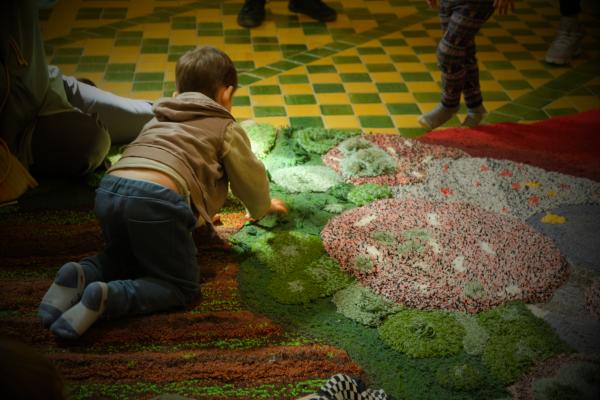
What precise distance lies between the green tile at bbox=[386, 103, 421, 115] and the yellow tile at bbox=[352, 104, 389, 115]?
40 mm

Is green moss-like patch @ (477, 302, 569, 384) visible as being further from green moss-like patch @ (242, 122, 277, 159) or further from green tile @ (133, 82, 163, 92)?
green tile @ (133, 82, 163, 92)

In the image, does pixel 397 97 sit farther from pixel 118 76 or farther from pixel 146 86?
pixel 118 76

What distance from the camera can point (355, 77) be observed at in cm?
350

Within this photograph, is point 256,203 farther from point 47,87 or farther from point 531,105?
point 531,105

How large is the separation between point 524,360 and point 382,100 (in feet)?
6.41

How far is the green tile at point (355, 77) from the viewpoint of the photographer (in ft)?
11.4

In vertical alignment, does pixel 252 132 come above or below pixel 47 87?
below

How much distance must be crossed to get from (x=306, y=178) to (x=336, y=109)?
821mm

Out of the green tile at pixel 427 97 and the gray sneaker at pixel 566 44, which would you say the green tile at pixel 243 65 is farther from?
the gray sneaker at pixel 566 44

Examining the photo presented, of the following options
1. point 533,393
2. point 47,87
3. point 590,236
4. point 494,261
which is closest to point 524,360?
point 533,393

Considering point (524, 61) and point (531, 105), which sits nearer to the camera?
point (531, 105)

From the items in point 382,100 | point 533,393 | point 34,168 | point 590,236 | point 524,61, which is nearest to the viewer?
point 533,393

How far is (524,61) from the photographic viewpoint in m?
3.81

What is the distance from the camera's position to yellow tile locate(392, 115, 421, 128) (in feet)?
9.94
